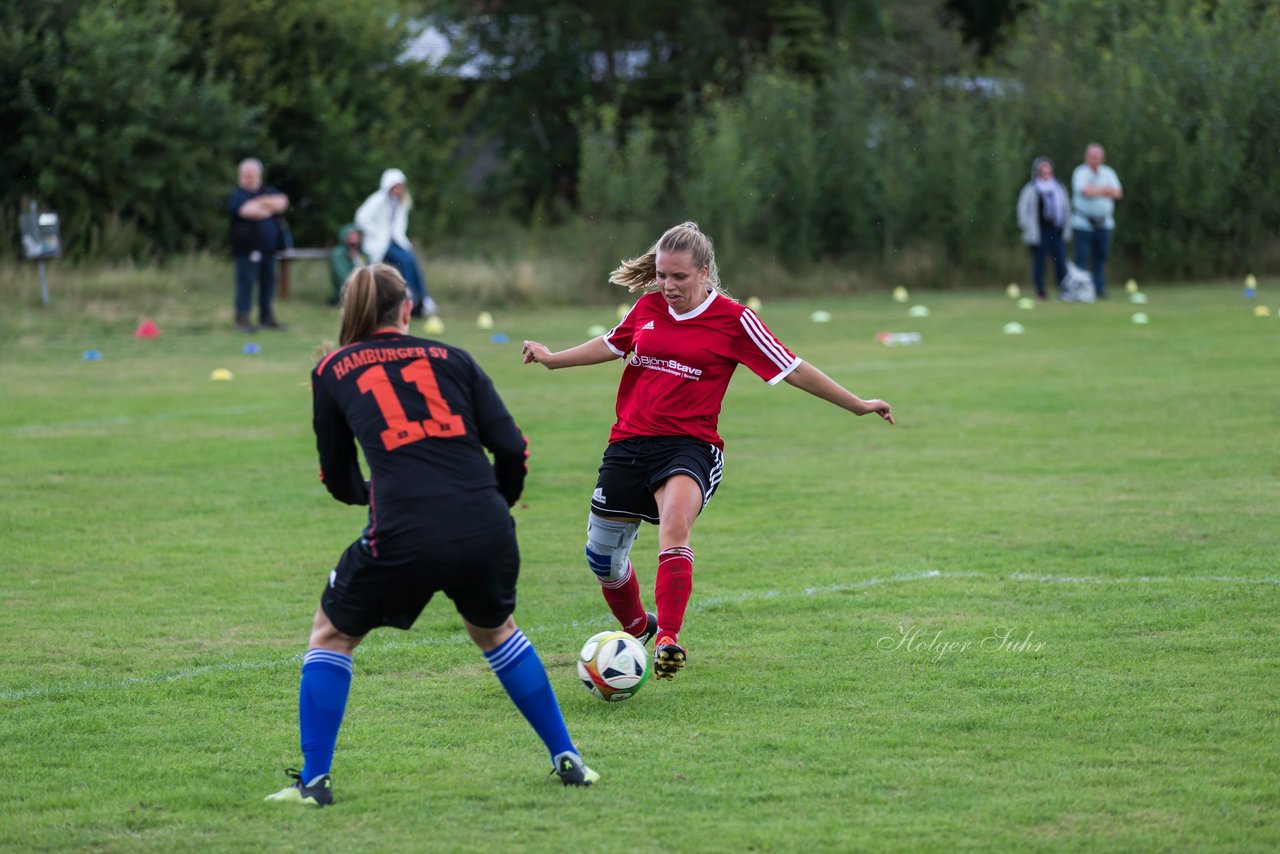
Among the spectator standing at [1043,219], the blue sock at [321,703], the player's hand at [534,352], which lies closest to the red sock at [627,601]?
the player's hand at [534,352]

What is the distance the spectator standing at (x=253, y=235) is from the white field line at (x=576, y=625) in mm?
14281

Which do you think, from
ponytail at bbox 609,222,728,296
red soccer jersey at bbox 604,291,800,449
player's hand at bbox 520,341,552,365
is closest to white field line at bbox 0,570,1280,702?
red soccer jersey at bbox 604,291,800,449

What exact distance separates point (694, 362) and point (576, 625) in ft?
4.74

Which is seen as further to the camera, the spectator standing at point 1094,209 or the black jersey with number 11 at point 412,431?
the spectator standing at point 1094,209

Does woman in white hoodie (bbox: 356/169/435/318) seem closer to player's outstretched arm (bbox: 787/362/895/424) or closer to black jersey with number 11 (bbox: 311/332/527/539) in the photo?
player's outstretched arm (bbox: 787/362/895/424)

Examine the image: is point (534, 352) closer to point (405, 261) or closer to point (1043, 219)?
point (405, 261)

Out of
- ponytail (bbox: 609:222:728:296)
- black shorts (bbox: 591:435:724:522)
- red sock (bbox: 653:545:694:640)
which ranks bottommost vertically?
red sock (bbox: 653:545:694:640)

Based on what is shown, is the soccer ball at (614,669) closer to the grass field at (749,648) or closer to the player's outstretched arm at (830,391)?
the grass field at (749,648)

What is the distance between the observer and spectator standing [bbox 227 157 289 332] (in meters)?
20.4

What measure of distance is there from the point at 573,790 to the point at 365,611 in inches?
34.4

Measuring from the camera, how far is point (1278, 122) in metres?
29.5

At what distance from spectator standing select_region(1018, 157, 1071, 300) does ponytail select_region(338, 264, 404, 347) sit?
2204 centimetres

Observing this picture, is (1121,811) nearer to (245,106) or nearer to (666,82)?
(245,106)

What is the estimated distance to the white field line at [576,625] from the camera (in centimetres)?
614
